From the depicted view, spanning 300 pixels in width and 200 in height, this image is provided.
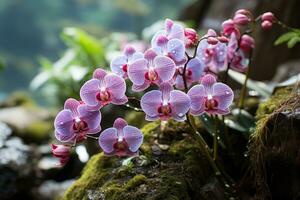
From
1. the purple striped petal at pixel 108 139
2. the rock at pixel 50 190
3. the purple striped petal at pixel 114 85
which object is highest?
the purple striped petal at pixel 114 85

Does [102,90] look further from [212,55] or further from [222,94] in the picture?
[212,55]

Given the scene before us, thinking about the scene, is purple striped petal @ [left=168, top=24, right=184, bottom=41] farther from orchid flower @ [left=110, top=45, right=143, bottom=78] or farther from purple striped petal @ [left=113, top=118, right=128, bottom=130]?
purple striped petal @ [left=113, top=118, right=128, bottom=130]

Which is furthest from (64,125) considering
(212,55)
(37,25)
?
(37,25)

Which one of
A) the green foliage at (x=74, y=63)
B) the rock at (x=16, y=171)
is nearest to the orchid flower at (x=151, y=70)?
the rock at (x=16, y=171)

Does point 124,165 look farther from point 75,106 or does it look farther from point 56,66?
point 56,66

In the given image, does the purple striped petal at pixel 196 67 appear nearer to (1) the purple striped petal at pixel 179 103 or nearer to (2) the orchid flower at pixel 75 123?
(1) the purple striped petal at pixel 179 103

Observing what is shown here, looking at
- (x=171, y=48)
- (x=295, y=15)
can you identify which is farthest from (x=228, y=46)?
(x=295, y=15)
